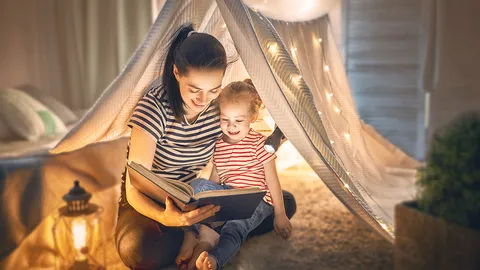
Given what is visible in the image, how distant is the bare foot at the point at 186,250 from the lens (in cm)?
153

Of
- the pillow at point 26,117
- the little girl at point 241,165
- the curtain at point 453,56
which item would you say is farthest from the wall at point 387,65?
the pillow at point 26,117

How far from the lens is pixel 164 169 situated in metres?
1.64

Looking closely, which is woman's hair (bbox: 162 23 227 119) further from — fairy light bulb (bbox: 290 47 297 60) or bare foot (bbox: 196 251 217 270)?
fairy light bulb (bbox: 290 47 297 60)

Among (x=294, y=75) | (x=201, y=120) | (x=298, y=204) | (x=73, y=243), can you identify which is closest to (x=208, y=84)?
(x=201, y=120)

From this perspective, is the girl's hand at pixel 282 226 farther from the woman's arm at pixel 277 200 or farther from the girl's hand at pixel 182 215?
the girl's hand at pixel 182 215

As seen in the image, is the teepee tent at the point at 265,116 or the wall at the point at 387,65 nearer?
the teepee tent at the point at 265,116

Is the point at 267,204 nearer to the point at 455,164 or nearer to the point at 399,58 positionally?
the point at 455,164

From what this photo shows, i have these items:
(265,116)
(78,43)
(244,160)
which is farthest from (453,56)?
(78,43)

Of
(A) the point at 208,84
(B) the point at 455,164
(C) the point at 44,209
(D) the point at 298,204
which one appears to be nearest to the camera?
(B) the point at 455,164

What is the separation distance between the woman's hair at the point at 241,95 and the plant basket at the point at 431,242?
1.95 ft

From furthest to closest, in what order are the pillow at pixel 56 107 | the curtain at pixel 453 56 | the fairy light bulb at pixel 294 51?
the pillow at pixel 56 107 → the curtain at pixel 453 56 → the fairy light bulb at pixel 294 51

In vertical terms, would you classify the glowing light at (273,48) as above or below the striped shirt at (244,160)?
above

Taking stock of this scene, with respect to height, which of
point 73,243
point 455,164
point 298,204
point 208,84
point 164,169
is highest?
Answer: point 208,84

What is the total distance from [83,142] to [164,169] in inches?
14.8
